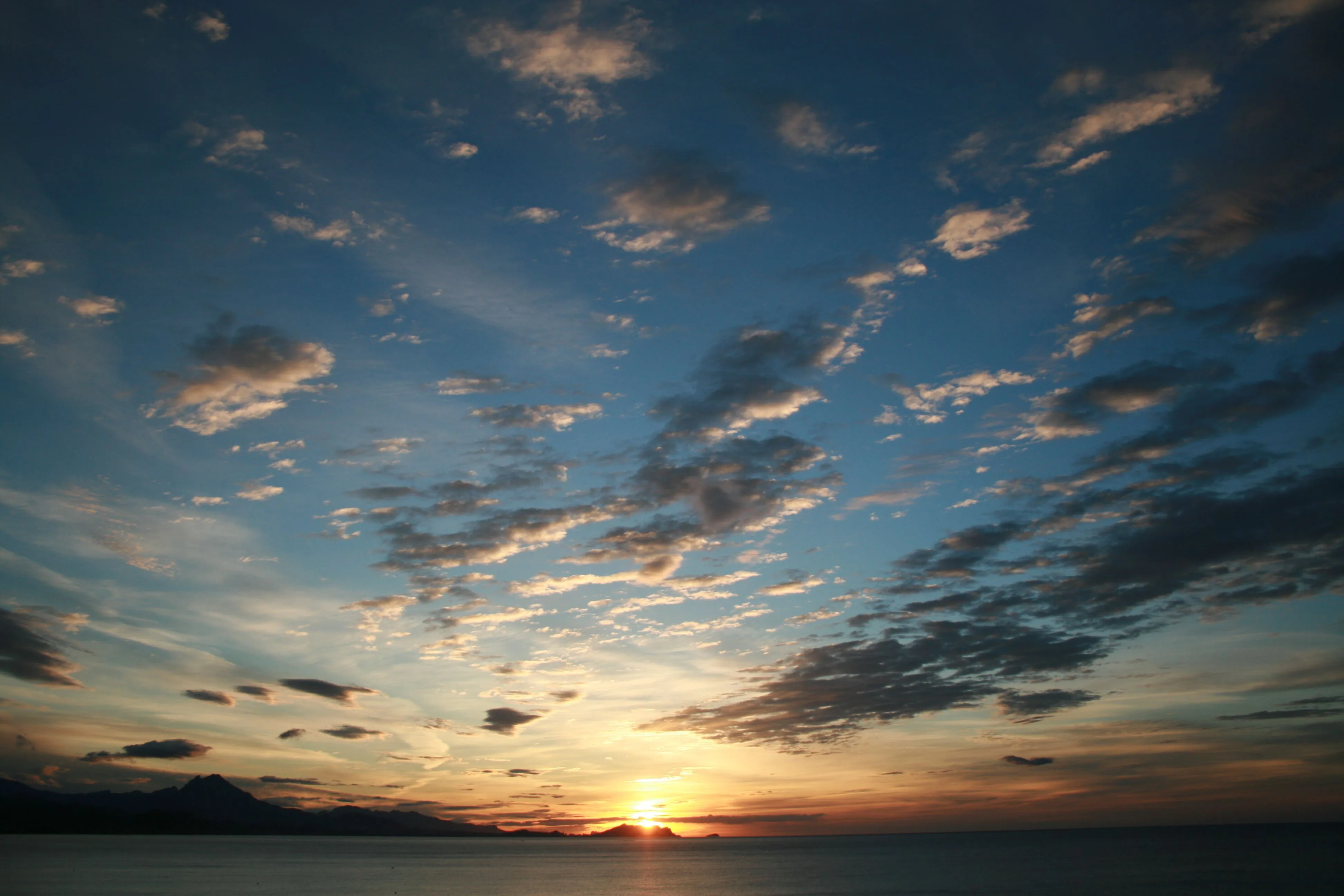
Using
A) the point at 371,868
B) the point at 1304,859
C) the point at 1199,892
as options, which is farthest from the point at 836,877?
the point at 371,868

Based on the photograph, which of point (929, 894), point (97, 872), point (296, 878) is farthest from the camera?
point (296, 878)

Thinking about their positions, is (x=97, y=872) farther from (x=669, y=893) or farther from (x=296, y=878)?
(x=669, y=893)

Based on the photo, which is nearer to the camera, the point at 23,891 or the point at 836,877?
the point at 23,891

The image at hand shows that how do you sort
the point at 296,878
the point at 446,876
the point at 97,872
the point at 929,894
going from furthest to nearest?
the point at 446,876 → the point at 296,878 → the point at 97,872 → the point at 929,894

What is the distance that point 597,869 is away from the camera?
192 m

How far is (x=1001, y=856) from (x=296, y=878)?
168 metres

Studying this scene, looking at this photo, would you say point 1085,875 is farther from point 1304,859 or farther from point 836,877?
point 1304,859

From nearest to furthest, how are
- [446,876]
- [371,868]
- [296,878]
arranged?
[296,878] → [446,876] → [371,868]

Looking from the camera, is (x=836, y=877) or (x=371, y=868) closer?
(x=836, y=877)

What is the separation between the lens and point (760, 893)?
105875 mm

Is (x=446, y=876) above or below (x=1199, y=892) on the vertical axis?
below

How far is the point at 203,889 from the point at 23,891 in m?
21.5

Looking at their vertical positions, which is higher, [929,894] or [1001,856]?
[929,894]

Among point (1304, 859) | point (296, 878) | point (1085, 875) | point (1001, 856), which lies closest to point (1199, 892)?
point (1085, 875)
